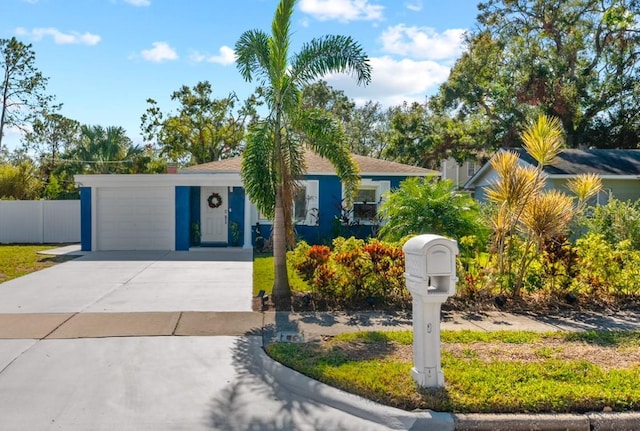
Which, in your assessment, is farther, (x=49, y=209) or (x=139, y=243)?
(x=49, y=209)

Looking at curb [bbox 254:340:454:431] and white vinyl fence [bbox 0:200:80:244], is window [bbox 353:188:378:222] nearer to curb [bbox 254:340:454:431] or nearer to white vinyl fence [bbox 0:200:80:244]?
white vinyl fence [bbox 0:200:80:244]

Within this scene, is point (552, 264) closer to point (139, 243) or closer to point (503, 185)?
point (503, 185)

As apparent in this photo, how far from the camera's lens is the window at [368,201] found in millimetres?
17375

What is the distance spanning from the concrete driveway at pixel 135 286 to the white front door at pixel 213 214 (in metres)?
2.87

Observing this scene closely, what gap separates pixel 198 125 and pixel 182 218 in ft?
58.9

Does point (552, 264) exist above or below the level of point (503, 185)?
below

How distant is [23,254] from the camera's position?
1609 centimetres

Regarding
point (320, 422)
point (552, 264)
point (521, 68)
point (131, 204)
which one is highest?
point (521, 68)

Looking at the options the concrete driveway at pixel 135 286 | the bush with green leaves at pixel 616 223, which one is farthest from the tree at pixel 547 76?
the concrete driveway at pixel 135 286

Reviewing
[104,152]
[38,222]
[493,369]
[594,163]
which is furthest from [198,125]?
[493,369]

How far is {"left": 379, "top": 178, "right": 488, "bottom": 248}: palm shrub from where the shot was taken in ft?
31.5

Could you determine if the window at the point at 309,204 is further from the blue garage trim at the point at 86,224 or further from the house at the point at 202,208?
the blue garage trim at the point at 86,224

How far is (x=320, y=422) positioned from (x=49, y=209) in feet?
64.5

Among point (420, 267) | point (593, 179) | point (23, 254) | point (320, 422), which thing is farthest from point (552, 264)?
point (23, 254)
